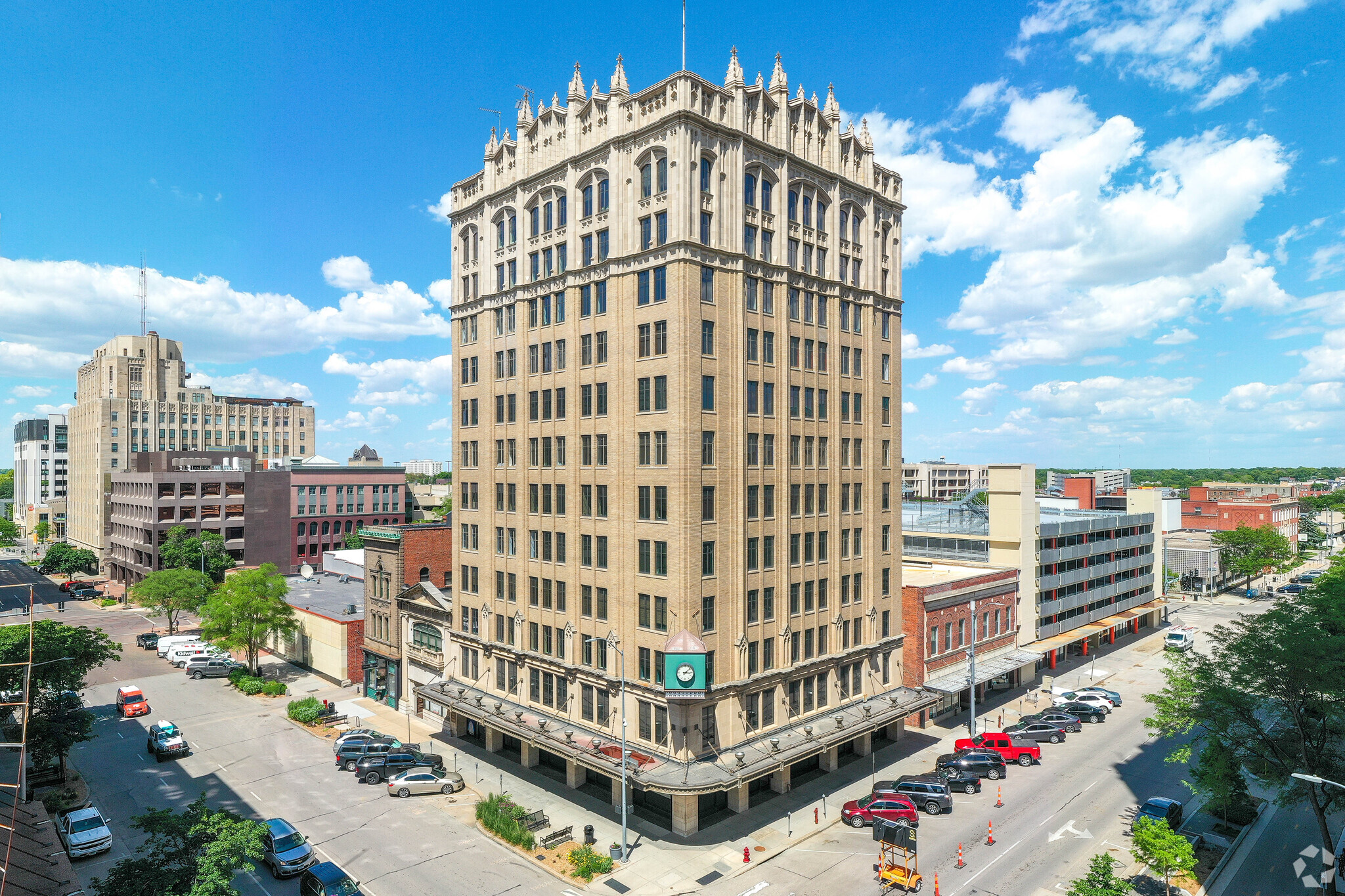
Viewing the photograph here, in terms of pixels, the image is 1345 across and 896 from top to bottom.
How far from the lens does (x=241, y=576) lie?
233 ft

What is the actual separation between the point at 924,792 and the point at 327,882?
102 ft

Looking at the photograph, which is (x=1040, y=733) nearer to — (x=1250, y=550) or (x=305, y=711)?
(x=305, y=711)

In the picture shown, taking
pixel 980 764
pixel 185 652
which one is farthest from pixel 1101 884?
pixel 185 652

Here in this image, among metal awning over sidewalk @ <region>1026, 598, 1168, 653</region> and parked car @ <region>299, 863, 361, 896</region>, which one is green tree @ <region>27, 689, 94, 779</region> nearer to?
parked car @ <region>299, 863, 361, 896</region>

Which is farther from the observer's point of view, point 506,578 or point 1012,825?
point 506,578

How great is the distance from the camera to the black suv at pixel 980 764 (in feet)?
149

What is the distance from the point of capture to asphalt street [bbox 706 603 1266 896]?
1318 inches

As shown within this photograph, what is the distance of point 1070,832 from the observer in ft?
126

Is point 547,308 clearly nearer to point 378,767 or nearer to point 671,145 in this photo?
point 671,145

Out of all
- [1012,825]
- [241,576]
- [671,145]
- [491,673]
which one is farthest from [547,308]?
[241,576]

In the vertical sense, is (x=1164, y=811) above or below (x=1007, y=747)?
above

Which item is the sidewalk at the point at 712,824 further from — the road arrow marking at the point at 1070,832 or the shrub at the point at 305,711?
the road arrow marking at the point at 1070,832

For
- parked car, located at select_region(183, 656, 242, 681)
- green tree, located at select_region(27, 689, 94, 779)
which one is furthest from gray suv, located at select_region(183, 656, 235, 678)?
green tree, located at select_region(27, 689, 94, 779)

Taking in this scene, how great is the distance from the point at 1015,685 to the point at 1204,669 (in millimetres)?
30427
